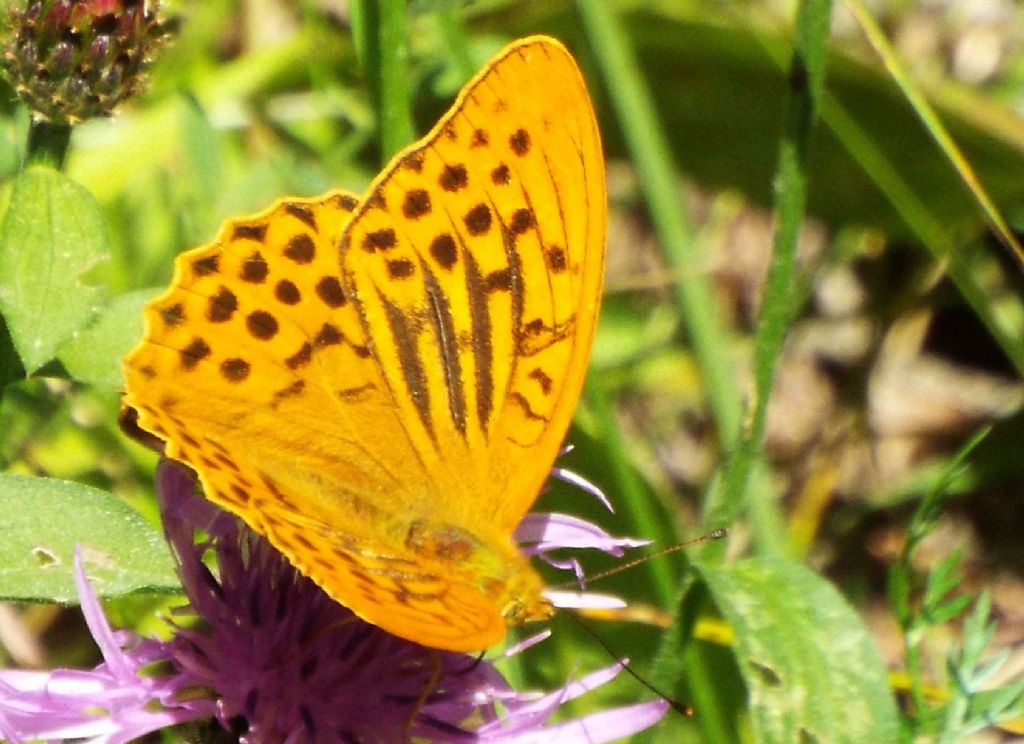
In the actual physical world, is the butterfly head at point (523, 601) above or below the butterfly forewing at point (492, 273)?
below

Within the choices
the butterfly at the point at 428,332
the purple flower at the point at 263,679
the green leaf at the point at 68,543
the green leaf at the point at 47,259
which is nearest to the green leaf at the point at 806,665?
the purple flower at the point at 263,679

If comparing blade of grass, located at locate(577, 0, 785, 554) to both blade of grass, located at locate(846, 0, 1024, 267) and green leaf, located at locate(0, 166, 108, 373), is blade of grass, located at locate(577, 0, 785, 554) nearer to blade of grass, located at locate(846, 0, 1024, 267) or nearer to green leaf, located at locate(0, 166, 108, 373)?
blade of grass, located at locate(846, 0, 1024, 267)

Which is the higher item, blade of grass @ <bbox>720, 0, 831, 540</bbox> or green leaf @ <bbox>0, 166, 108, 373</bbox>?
blade of grass @ <bbox>720, 0, 831, 540</bbox>

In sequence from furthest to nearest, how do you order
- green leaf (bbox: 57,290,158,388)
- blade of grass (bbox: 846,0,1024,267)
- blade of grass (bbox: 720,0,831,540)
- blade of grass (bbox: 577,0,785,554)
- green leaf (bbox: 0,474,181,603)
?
blade of grass (bbox: 577,0,785,554)
blade of grass (bbox: 846,0,1024,267)
blade of grass (bbox: 720,0,831,540)
green leaf (bbox: 57,290,158,388)
green leaf (bbox: 0,474,181,603)

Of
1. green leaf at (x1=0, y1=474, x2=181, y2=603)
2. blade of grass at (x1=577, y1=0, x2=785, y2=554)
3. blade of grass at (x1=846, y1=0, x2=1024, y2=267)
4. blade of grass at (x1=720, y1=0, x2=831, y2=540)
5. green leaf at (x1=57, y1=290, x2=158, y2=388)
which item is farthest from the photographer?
blade of grass at (x1=577, y1=0, x2=785, y2=554)

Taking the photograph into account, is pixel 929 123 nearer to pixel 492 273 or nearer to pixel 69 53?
pixel 492 273

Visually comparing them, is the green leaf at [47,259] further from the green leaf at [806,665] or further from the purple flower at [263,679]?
the green leaf at [806,665]

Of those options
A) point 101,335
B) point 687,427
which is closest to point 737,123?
point 687,427

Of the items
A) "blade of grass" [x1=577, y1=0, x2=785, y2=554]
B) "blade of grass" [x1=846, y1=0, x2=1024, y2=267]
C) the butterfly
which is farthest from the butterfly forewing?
"blade of grass" [x1=577, y1=0, x2=785, y2=554]
